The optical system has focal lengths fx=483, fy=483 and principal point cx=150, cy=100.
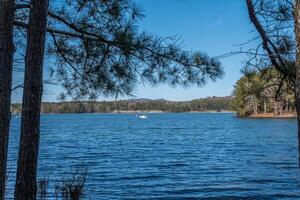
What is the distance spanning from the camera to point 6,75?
436 cm

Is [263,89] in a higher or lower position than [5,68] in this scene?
lower

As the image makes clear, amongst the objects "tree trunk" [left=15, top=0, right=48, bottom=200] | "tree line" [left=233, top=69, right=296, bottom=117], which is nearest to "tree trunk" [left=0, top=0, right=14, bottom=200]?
"tree trunk" [left=15, top=0, right=48, bottom=200]

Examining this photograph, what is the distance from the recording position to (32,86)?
489cm

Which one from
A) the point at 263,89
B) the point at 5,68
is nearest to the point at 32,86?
the point at 5,68

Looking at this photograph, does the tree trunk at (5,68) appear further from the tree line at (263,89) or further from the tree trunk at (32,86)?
the tree line at (263,89)

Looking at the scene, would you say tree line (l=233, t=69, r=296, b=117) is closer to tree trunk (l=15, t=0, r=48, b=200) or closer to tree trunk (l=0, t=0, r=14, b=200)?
tree trunk (l=15, t=0, r=48, b=200)

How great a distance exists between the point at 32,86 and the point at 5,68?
22.7 inches

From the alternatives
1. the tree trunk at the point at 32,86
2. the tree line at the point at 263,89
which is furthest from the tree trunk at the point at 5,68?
the tree line at the point at 263,89

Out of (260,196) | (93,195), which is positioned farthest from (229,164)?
(93,195)

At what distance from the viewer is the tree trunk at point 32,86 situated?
16.0 ft

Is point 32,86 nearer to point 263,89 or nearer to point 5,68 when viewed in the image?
point 5,68

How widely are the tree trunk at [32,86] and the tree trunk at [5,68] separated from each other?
1.58ft

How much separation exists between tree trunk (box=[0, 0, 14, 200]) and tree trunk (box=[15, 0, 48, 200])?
483 millimetres

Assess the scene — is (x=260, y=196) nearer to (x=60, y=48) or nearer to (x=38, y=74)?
(x=60, y=48)
